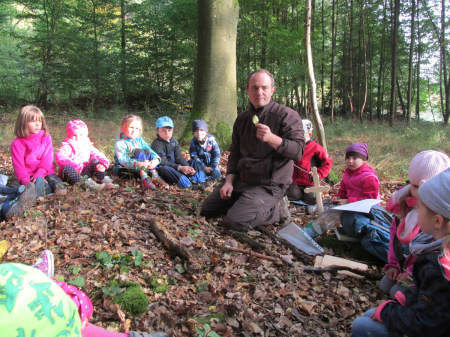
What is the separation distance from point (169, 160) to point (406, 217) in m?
4.46

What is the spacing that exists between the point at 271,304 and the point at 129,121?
419 centimetres

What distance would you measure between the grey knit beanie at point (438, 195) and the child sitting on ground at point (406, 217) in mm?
880

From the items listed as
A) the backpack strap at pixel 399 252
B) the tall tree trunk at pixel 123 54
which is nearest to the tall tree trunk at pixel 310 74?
the backpack strap at pixel 399 252

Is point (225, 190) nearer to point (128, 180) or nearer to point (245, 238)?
point (245, 238)

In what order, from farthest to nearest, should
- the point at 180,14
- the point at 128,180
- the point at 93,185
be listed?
the point at 180,14 < the point at 128,180 < the point at 93,185

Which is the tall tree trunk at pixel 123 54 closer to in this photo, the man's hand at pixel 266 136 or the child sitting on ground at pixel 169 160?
the child sitting on ground at pixel 169 160

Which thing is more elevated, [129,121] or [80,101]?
[80,101]

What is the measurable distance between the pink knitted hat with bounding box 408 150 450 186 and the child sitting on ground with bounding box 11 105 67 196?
4.36 meters

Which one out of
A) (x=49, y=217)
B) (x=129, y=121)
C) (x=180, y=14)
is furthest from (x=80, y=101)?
(x=49, y=217)

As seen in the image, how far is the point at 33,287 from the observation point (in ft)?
3.78

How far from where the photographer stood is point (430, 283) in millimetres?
1597

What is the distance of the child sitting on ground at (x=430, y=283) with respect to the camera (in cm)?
154

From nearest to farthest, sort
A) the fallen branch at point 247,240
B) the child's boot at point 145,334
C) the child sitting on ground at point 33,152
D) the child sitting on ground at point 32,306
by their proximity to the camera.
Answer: the child sitting on ground at point 32,306 < the child's boot at point 145,334 < the fallen branch at point 247,240 < the child sitting on ground at point 33,152

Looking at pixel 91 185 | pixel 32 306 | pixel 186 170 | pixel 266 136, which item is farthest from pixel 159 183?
pixel 32 306
